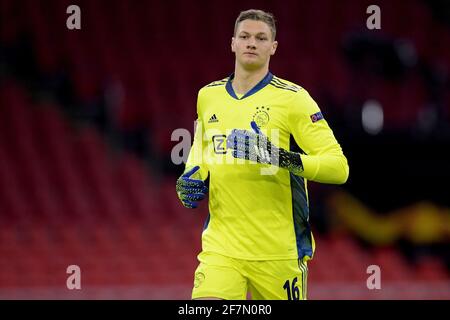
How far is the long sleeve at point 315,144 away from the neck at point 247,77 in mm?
282

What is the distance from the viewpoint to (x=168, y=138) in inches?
518

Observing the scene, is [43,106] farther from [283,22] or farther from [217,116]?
[217,116]

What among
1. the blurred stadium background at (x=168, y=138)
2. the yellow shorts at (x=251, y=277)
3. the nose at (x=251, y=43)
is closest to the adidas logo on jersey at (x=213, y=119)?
the nose at (x=251, y=43)

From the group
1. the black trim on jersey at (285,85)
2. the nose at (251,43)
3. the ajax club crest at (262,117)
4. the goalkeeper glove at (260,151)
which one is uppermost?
the nose at (251,43)

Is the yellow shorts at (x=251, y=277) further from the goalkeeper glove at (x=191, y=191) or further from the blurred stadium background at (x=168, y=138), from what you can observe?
the blurred stadium background at (x=168, y=138)

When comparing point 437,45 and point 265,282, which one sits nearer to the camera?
point 265,282

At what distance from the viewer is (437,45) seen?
1566 cm

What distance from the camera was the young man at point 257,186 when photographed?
219 inches

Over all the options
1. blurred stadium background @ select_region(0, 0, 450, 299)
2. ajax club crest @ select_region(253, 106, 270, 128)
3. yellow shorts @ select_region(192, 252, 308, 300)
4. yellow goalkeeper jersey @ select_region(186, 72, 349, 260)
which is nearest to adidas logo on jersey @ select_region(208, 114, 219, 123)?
yellow goalkeeper jersey @ select_region(186, 72, 349, 260)

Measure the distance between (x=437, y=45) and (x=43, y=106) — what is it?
21.3ft

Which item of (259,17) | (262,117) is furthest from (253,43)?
(262,117)

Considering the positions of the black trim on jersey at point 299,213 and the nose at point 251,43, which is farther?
the black trim on jersey at point 299,213

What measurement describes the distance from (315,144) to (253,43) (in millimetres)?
700

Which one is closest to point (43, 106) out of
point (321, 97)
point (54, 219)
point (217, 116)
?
point (54, 219)
